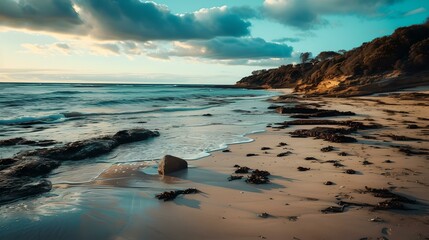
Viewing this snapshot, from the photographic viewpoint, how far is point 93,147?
949cm

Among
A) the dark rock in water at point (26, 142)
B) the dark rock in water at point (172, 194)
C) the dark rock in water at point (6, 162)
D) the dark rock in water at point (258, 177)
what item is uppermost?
the dark rock in water at point (258, 177)

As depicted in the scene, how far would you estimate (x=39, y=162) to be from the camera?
762 centimetres

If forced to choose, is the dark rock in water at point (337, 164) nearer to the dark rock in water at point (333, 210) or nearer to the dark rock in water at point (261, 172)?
the dark rock in water at point (261, 172)

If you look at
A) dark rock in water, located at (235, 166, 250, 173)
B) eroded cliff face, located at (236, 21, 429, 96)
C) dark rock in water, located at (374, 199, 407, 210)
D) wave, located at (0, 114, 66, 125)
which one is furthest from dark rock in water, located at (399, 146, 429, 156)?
eroded cliff face, located at (236, 21, 429, 96)

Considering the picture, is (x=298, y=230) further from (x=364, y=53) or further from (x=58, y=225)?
(x=364, y=53)

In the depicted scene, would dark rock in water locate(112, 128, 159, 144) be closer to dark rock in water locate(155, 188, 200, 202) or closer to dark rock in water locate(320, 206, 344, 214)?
dark rock in water locate(155, 188, 200, 202)

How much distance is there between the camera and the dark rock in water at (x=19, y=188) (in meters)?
5.61

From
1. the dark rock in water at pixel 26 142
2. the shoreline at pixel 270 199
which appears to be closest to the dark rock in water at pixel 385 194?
the shoreline at pixel 270 199

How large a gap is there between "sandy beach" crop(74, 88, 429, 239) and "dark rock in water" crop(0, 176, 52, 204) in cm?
109

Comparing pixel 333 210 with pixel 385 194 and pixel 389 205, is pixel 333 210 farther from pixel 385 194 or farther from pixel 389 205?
pixel 385 194

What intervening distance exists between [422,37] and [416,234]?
42.3 metres

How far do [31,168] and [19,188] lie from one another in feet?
5.16

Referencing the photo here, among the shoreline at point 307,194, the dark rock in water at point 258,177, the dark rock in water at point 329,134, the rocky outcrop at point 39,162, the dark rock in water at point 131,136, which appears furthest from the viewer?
the dark rock in water at point 131,136

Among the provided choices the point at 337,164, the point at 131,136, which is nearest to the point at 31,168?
the point at 131,136
